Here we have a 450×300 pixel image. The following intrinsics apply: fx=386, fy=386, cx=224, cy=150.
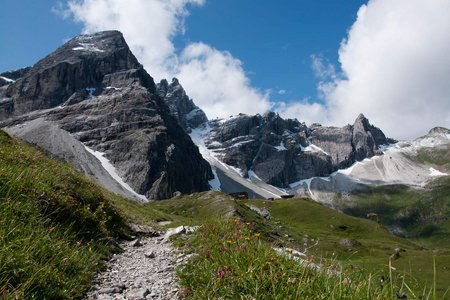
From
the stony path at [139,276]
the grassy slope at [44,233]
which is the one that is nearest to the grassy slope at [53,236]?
the grassy slope at [44,233]

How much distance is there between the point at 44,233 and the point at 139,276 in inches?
118

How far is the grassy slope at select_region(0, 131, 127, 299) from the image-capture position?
24.0 feet

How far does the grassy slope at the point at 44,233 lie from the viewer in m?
7.30

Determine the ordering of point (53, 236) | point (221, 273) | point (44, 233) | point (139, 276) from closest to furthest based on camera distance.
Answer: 1. point (221, 273)
2. point (44, 233)
3. point (53, 236)
4. point (139, 276)

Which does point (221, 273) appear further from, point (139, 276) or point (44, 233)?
point (44, 233)

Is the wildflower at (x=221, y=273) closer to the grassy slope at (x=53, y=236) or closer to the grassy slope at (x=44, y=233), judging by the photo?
the grassy slope at (x=53, y=236)

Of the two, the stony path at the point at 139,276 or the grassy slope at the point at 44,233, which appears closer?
the grassy slope at the point at 44,233

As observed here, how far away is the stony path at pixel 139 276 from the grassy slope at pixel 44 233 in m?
0.46

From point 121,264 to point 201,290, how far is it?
19.3 ft

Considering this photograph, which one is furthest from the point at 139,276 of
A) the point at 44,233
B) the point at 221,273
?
the point at 221,273

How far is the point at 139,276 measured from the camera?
36.7ft

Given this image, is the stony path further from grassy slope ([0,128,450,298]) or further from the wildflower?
the wildflower

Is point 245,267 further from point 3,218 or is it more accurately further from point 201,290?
point 3,218

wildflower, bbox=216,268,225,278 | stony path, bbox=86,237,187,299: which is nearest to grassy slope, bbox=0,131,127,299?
stony path, bbox=86,237,187,299
